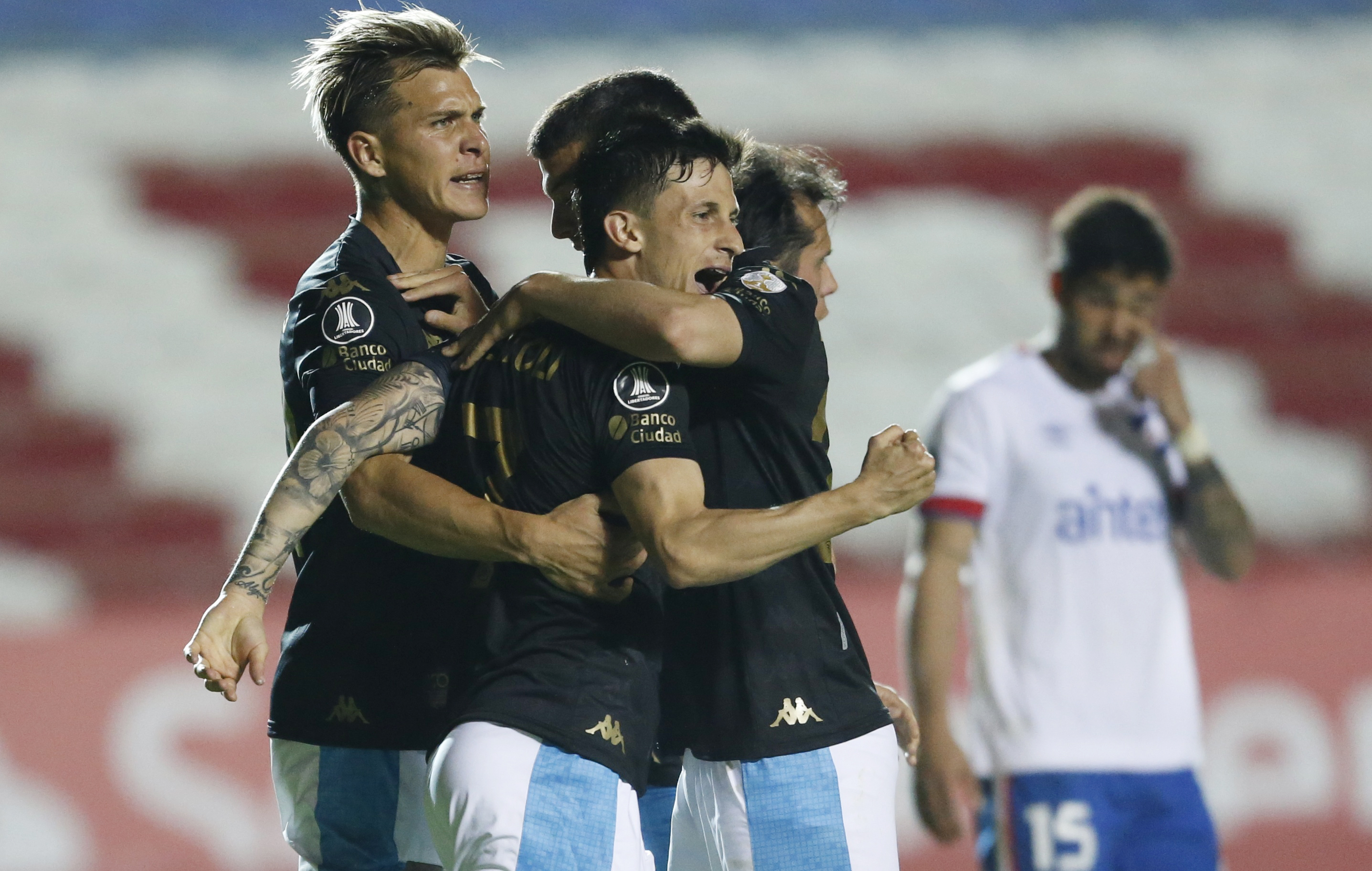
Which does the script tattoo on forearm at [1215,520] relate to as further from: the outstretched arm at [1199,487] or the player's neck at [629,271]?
the player's neck at [629,271]

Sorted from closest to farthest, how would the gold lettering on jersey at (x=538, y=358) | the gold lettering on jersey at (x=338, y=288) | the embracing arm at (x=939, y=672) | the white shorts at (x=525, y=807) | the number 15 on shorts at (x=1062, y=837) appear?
1. the white shorts at (x=525, y=807)
2. the gold lettering on jersey at (x=538, y=358)
3. the gold lettering on jersey at (x=338, y=288)
4. the number 15 on shorts at (x=1062, y=837)
5. the embracing arm at (x=939, y=672)

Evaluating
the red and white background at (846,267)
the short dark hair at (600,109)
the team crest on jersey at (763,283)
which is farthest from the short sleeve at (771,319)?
the red and white background at (846,267)

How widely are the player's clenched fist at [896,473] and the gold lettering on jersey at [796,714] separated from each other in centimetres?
41

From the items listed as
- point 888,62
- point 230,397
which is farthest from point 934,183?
point 230,397

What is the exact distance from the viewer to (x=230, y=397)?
7.06 metres

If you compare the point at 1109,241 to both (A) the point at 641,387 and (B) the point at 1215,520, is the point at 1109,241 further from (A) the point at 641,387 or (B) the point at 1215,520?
(A) the point at 641,387

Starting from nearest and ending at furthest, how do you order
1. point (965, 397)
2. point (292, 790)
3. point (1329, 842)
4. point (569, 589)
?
point (569, 589)
point (292, 790)
point (965, 397)
point (1329, 842)

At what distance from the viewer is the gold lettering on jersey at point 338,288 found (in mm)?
2723

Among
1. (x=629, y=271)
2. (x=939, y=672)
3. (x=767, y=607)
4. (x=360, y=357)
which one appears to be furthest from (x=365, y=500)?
(x=939, y=672)

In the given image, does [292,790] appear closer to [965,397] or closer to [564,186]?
[564,186]

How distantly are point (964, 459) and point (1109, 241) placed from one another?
716mm

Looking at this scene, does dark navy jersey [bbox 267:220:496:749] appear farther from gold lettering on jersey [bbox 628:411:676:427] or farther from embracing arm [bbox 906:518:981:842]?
embracing arm [bbox 906:518:981:842]

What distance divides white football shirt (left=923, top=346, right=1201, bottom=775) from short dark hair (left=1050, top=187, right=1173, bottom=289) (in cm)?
33

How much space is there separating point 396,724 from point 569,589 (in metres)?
0.61
